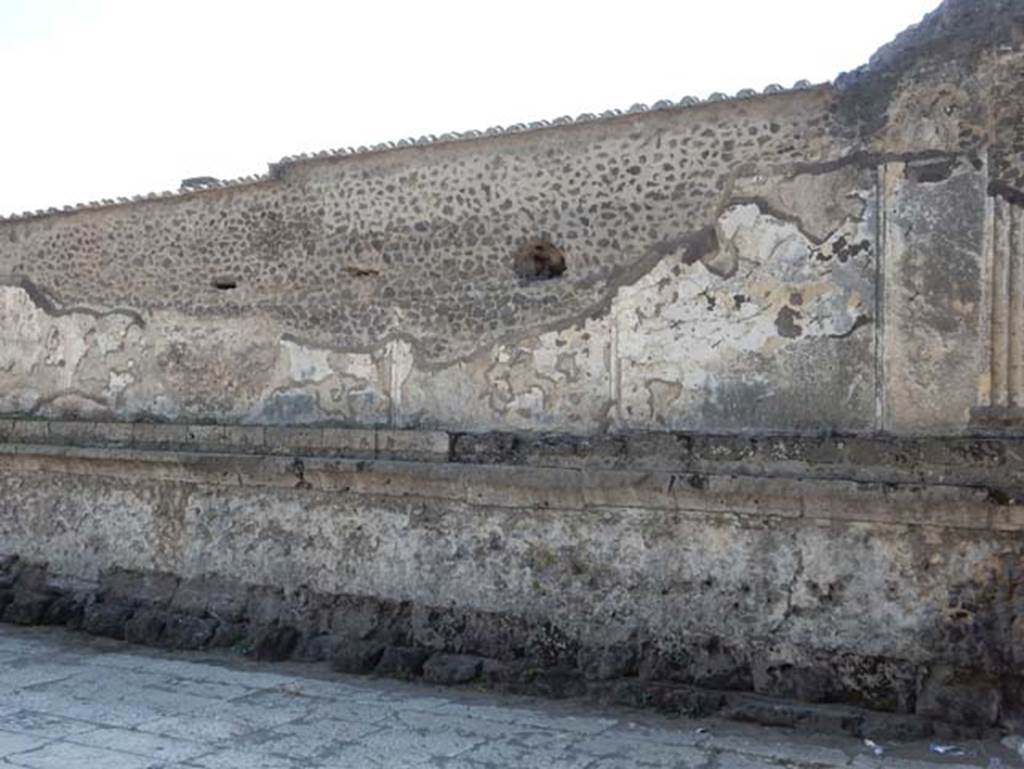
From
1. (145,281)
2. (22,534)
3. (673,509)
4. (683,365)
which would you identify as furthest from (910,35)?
(22,534)

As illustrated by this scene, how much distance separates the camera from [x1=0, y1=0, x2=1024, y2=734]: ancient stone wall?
18.7 feet

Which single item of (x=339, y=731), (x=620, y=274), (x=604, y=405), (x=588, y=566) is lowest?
(x=339, y=731)

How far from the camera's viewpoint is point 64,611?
8.72 m

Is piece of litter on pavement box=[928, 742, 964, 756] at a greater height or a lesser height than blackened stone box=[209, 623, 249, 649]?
greater

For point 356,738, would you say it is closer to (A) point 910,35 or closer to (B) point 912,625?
(B) point 912,625

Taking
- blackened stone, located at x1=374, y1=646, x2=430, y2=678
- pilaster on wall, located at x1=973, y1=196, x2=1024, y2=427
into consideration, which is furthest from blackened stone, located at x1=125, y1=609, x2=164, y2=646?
pilaster on wall, located at x1=973, y1=196, x2=1024, y2=427

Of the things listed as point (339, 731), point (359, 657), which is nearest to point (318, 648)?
point (359, 657)

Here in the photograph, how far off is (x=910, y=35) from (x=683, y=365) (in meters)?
2.10

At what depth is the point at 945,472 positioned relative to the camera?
561cm

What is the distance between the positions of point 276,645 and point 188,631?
0.83 meters

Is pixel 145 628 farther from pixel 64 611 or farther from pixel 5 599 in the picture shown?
pixel 5 599

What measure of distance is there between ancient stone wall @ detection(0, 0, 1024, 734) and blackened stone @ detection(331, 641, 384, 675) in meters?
0.02

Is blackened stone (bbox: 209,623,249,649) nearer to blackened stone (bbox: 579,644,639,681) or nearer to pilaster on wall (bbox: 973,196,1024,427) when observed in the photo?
blackened stone (bbox: 579,644,639,681)

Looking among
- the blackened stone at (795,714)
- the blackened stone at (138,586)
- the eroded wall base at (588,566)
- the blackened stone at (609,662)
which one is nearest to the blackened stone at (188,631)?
the eroded wall base at (588,566)
